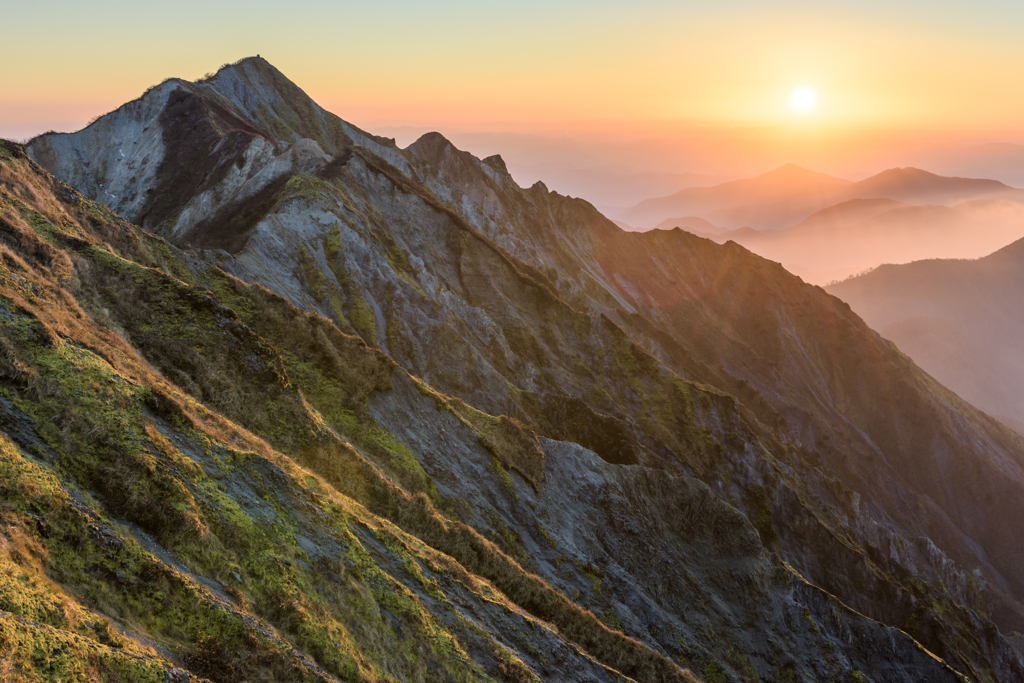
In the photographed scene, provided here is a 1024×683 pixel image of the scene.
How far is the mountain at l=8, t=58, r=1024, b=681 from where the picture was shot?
13859mm

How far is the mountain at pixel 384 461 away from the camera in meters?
13.9

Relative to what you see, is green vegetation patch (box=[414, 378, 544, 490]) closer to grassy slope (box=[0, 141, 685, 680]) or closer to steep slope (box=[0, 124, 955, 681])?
steep slope (box=[0, 124, 955, 681])

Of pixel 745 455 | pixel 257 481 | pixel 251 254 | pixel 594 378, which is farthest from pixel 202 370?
pixel 745 455

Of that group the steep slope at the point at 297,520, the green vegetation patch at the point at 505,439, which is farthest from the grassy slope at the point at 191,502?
the green vegetation patch at the point at 505,439

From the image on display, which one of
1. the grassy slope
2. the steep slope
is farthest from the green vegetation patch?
the grassy slope

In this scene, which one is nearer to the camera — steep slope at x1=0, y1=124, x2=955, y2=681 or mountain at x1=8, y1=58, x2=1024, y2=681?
steep slope at x1=0, y1=124, x2=955, y2=681

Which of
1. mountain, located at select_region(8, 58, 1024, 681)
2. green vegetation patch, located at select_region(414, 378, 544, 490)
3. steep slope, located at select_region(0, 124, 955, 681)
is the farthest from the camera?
green vegetation patch, located at select_region(414, 378, 544, 490)

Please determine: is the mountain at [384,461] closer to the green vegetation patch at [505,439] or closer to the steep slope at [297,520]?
the steep slope at [297,520]

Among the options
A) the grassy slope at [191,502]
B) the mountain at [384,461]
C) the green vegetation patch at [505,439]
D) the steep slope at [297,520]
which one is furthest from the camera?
the green vegetation patch at [505,439]

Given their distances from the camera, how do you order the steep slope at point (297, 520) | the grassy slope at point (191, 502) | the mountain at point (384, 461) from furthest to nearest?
the mountain at point (384, 461)
the steep slope at point (297, 520)
the grassy slope at point (191, 502)

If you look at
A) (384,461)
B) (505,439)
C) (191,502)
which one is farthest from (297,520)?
(505,439)

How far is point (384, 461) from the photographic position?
2652 cm

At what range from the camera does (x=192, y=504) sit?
14.5 metres

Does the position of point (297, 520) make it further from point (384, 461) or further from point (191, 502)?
point (384, 461)
